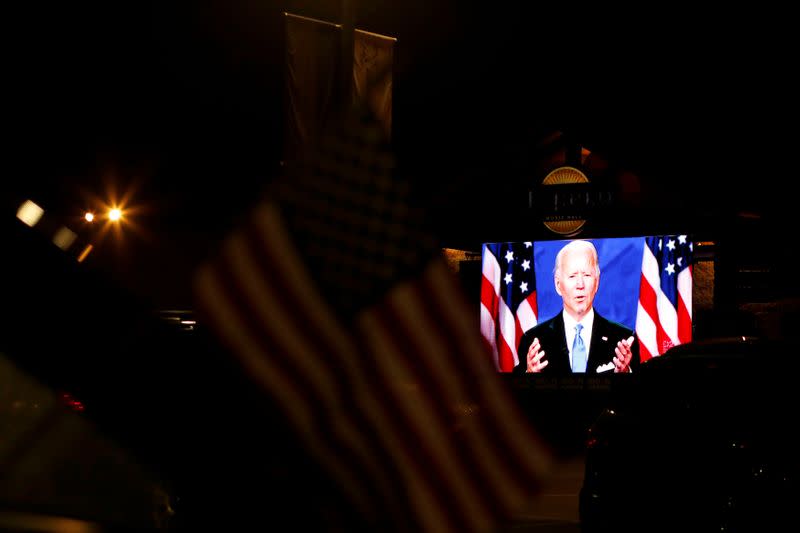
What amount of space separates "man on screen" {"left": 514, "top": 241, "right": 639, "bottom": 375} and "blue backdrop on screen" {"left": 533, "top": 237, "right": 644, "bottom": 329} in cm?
11

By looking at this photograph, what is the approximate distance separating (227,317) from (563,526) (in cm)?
922

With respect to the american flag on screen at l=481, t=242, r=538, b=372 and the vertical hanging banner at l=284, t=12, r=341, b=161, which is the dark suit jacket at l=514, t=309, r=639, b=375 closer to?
the american flag on screen at l=481, t=242, r=538, b=372

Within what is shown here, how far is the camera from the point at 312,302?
2.14m

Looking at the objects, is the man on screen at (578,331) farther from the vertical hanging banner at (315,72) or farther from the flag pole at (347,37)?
the flag pole at (347,37)

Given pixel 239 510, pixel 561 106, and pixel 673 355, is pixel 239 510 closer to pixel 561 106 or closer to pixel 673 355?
pixel 673 355

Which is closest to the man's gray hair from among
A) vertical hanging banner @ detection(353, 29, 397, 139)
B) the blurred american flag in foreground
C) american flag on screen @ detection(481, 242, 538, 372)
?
american flag on screen @ detection(481, 242, 538, 372)

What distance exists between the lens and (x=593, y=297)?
1877cm

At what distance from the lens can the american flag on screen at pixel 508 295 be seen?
1948cm

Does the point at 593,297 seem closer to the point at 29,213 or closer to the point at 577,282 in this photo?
the point at 577,282

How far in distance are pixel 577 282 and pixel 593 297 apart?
1.36 ft

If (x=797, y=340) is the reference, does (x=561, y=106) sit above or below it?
above

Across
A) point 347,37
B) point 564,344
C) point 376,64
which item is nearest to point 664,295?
point 564,344

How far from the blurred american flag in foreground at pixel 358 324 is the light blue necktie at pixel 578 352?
1692cm

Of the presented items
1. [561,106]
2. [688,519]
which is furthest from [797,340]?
[561,106]
